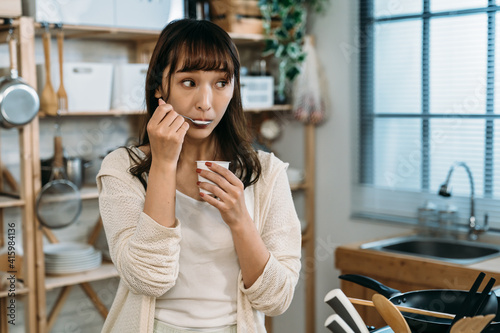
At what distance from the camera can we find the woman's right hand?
121 cm

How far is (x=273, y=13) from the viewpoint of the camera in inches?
130

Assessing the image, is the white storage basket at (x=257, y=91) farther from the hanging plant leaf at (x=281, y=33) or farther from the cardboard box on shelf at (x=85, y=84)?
the cardboard box on shelf at (x=85, y=84)

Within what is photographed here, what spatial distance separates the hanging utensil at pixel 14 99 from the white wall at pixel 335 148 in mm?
1612

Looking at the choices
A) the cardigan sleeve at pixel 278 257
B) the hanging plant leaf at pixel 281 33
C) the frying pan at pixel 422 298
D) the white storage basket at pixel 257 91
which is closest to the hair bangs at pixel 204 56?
the cardigan sleeve at pixel 278 257

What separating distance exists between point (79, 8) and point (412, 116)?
1656 millimetres

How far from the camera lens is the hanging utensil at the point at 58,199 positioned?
A: 2.58 m

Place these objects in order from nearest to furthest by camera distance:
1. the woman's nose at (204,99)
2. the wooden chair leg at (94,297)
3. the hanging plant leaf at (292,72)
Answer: the woman's nose at (204,99)
the wooden chair leg at (94,297)
the hanging plant leaf at (292,72)

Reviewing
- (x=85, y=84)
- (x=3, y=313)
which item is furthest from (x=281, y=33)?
(x=3, y=313)

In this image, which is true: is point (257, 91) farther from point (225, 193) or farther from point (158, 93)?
point (225, 193)

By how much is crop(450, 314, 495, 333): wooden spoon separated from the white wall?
228cm

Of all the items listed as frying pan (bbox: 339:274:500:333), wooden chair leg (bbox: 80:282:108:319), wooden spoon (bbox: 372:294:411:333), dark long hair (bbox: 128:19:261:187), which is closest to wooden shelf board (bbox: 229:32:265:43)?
wooden chair leg (bbox: 80:282:108:319)

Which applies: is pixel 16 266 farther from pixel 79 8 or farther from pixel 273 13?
pixel 273 13

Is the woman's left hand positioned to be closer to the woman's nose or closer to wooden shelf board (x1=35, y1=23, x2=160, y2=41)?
the woman's nose

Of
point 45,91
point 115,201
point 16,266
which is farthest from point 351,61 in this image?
point 115,201
